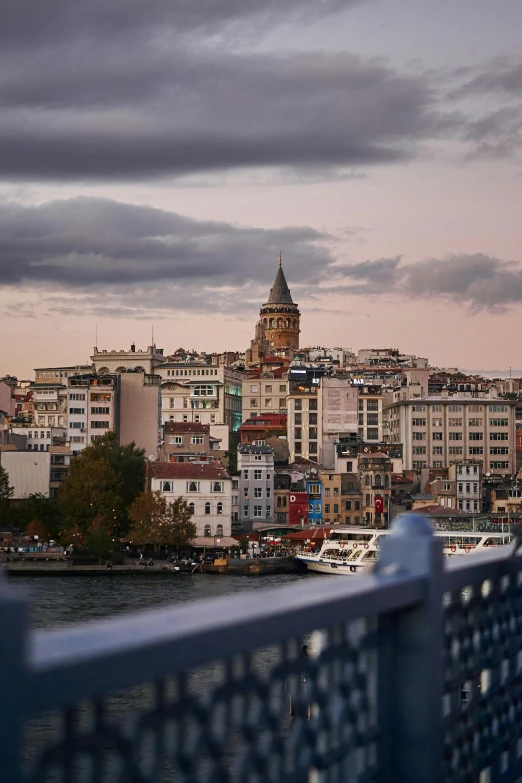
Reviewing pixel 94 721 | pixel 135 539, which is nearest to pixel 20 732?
pixel 94 721

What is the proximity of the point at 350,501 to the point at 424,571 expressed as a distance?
1743 inches

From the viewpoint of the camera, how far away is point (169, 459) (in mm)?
46281

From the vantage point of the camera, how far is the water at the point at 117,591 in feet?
88.5

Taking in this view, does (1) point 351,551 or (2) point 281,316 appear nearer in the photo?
(1) point 351,551

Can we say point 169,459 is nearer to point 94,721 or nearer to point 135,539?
point 135,539

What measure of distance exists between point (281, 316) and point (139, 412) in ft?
141

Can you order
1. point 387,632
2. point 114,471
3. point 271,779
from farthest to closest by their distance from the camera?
point 114,471
point 387,632
point 271,779

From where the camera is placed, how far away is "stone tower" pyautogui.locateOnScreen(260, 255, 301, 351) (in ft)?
319

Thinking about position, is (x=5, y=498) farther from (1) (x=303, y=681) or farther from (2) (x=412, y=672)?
(1) (x=303, y=681)

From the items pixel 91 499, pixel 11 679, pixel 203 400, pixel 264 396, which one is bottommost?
pixel 91 499

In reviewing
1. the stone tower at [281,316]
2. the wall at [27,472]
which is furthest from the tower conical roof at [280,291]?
the wall at [27,472]

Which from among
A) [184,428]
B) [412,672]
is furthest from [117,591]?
[412,672]

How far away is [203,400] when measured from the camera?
6669 cm

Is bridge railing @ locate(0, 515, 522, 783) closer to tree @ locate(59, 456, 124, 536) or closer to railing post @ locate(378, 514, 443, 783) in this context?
railing post @ locate(378, 514, 443, 783)
